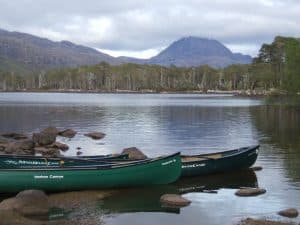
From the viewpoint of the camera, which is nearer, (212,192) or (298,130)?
(212,192)

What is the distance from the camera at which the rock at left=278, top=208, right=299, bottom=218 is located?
24397 millimetres

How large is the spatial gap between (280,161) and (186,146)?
12.7m

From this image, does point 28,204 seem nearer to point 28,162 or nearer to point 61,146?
point 28,162

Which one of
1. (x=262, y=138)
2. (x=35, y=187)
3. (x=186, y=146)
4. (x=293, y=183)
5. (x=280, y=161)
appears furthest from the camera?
(x=262, y=138)

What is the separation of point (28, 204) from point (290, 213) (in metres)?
12.1

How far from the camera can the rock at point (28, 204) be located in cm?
2428

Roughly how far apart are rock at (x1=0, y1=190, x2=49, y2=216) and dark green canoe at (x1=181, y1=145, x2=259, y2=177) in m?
11.0

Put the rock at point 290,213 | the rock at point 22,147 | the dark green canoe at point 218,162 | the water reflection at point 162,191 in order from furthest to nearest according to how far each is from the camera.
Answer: the rock at point 22,147
the dark green canoe at point 218,162
the water reflection at point 162,191
the rock at point 290,213

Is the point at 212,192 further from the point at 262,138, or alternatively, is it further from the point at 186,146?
the point at 262,138

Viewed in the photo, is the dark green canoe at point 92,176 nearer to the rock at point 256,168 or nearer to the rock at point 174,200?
the rock at point 174,200

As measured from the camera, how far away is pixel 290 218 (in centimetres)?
2411

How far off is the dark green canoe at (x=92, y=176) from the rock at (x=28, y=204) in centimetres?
276

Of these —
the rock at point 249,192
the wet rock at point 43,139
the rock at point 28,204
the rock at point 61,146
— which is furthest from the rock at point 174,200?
the wet rock at point 43,139

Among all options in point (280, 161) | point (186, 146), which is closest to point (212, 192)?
point (280, 161)
